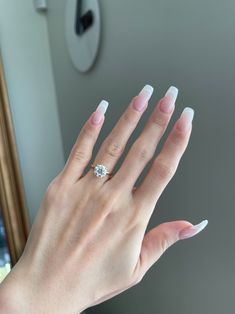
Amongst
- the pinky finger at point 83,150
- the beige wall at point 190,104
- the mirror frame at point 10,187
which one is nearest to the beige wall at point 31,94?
the mirror frame at point 10,187

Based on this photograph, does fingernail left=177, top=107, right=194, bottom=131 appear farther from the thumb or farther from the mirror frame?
the mirror frame

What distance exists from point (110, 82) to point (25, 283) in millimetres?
690

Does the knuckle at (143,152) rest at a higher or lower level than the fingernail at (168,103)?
lower

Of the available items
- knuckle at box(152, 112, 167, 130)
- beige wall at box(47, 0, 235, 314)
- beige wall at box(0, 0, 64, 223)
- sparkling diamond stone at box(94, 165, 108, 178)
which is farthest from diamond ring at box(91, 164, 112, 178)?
beige wall at box(0, 0, 64, 223)

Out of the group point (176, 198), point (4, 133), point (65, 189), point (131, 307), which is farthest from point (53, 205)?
point (4, 133)

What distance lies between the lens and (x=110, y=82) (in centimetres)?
104

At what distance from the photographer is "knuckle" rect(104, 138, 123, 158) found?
542mm

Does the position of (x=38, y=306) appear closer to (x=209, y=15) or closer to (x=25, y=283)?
(x=25, y=283)

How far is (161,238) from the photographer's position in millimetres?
523

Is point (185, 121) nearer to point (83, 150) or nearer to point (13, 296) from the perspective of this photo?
point (83, 150)

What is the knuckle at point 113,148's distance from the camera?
1.78 ft

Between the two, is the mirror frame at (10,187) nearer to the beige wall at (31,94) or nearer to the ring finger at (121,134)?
the beige wall at (31,94)

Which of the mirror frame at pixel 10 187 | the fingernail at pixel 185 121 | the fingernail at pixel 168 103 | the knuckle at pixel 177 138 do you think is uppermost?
the fingernail at pixel 168 103

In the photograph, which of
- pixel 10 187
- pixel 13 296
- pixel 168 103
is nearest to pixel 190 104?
pixel 168 103
